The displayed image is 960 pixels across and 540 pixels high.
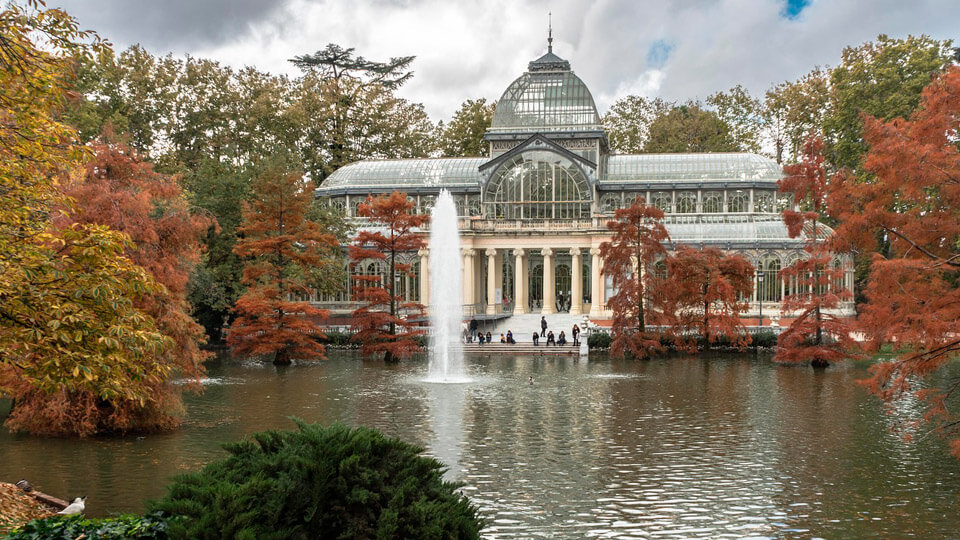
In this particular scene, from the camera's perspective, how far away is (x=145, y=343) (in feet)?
31.8

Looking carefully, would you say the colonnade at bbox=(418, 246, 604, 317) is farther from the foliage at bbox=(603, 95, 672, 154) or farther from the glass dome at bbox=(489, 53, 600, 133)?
the foliage at bbox=(603, 95, 672, 154)

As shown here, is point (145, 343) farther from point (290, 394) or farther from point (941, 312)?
point (290, 394)

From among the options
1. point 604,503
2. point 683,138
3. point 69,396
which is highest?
point 683,138

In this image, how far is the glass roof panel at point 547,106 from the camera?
5647 centimetres

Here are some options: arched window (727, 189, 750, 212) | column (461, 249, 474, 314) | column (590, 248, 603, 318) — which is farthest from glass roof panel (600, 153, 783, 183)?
column (461, 249, 474, 314)

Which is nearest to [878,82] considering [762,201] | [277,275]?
[762,201]

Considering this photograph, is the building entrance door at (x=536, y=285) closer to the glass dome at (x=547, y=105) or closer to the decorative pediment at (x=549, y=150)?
the decorative pediment at (x=549, y=150)

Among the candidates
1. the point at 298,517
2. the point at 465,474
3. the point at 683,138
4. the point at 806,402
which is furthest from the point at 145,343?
the point at 683,138

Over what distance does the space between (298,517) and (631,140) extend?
69891mm

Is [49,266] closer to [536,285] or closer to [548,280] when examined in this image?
[548,280]

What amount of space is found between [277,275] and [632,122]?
4673 cm

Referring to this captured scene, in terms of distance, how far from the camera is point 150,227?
1814cm

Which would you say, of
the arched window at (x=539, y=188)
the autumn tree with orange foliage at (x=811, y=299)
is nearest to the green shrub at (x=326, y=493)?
the autumn tree with orange foliage at (x=811, y=299)

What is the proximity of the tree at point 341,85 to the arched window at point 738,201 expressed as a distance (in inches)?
1177
